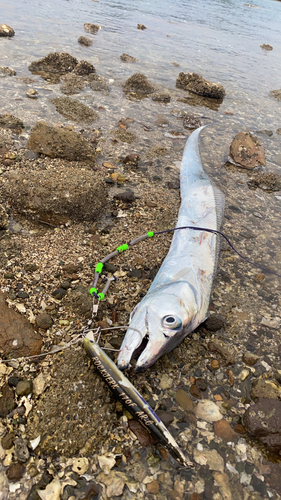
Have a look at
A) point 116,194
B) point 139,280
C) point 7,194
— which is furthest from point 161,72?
point 139,280

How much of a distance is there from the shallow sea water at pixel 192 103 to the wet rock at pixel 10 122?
0.68 feet

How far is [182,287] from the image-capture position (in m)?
3.43

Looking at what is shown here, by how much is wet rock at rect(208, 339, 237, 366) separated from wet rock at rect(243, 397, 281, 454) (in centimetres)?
55

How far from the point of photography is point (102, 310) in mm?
3605

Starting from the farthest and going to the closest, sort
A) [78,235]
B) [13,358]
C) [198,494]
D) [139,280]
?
[78,235], [139,280], [13,358], [198,494]

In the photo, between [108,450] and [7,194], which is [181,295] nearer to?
[108,450]

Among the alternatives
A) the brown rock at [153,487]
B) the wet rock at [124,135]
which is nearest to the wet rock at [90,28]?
the wet rock at [124,135]

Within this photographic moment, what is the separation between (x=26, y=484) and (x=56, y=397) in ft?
2.00

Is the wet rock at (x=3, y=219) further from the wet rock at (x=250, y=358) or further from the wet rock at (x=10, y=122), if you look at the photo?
the wet rock at (x=250, y=358)

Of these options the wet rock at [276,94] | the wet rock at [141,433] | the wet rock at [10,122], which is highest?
the wet rock at [276,94]

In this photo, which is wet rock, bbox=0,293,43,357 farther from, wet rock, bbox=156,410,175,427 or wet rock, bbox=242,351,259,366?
wet rock, bbox=242,351,259,366

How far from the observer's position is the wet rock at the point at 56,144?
569 cm

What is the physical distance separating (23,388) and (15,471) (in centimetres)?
61

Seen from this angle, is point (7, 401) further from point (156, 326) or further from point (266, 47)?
point (266, 47)
